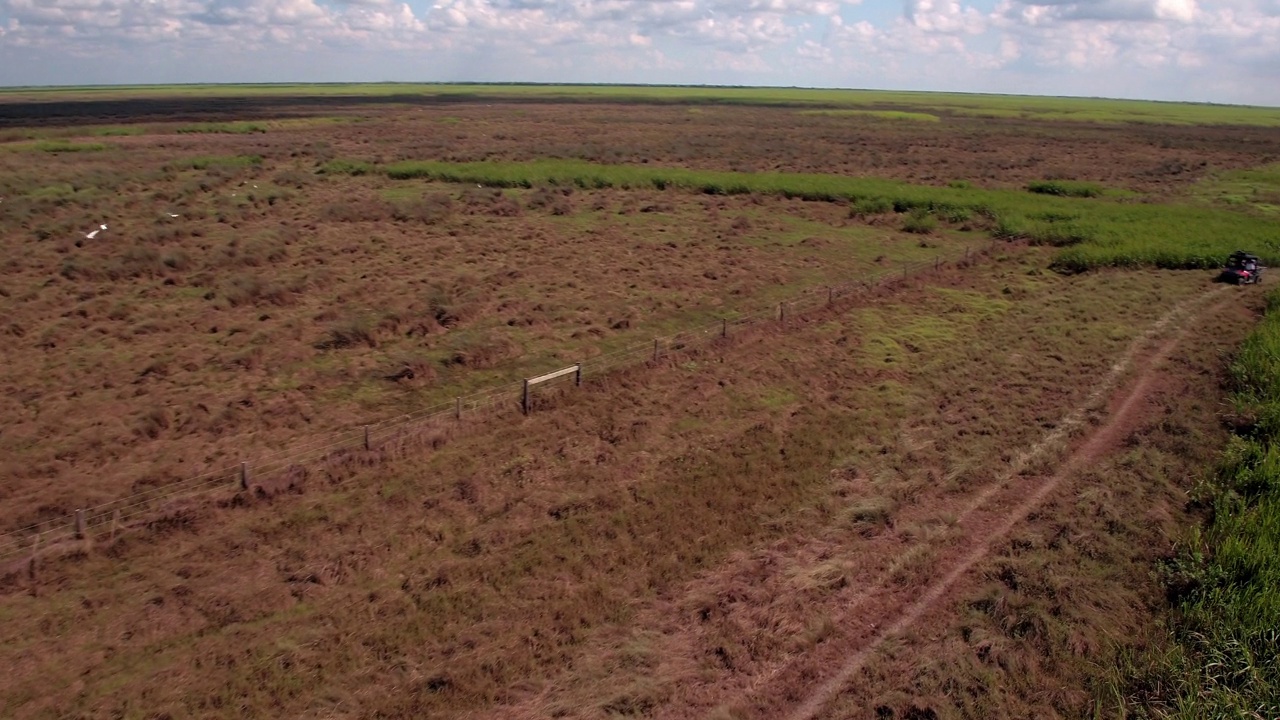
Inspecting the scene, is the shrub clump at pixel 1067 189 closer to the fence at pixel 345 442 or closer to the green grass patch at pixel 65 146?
the fence at pixel 345 442

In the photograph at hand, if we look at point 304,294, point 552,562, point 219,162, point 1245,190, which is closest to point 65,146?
point 219,162

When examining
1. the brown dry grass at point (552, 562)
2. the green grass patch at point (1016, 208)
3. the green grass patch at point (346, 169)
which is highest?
the green grass patch at point (346, 169)

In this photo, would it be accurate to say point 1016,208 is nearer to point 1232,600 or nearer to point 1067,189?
point 1067,189

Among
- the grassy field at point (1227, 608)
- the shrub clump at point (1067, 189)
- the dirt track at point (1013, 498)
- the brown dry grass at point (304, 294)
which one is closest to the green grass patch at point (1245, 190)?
the shrub clump at point (1067, 189)

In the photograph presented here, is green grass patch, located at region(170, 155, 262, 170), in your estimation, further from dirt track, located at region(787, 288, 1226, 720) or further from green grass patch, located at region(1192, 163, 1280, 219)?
green grass patch, located at region(1192, 163, 1280, 219)

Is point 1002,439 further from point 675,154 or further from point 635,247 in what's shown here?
point 675,154

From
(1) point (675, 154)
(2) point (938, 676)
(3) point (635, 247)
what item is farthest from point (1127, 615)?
(1) point (675, 154)
